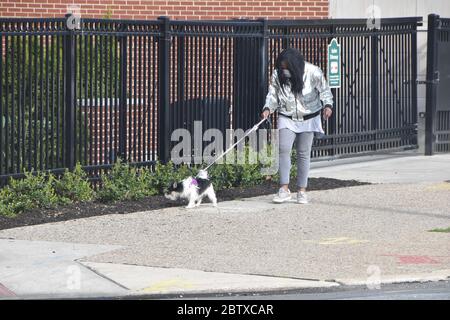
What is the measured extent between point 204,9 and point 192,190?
24.0 ft

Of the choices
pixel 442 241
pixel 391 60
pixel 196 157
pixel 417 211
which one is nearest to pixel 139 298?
pixel 442 241

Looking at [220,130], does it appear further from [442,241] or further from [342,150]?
[442,241]

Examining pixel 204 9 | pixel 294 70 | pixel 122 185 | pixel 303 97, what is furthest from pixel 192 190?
pixel 204 9

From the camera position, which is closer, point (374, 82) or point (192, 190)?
point (192, 190)

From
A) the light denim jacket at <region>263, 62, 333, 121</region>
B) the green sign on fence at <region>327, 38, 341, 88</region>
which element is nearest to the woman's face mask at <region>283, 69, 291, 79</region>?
the light denim jacket at <region>263, 62, 333, 121</region>

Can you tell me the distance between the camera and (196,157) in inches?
580

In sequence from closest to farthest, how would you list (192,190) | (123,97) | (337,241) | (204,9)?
(337,241) → (192,190) → (123,97) → (204,9)

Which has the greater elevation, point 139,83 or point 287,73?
point 287,73

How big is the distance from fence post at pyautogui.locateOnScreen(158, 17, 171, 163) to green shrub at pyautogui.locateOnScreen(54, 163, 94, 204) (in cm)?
140

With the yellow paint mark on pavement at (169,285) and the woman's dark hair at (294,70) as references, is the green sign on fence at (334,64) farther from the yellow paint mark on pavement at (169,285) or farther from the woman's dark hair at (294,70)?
the yellow paint mark on pavement at (169,285)

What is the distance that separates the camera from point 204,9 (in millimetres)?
19734

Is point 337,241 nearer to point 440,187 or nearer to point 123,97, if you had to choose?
point 440,187

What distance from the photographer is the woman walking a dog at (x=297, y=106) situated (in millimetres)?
13227

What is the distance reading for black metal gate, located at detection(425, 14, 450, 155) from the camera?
18.1 metres
